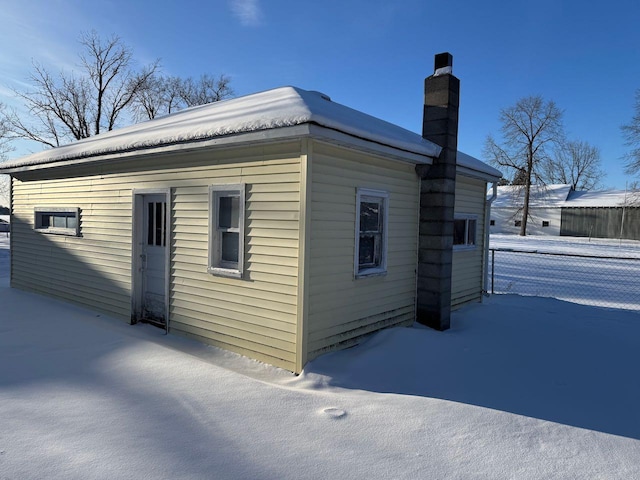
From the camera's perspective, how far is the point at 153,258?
6.49 m

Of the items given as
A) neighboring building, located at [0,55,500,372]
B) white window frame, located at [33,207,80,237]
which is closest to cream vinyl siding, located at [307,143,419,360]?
neighboring building, located at [0,55,500,372]

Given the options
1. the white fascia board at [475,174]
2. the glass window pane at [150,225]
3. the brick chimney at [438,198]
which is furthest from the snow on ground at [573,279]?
the glass window pane at [150,225]

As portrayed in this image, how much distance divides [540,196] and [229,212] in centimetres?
4135

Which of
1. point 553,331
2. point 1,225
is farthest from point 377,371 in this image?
point 1,225

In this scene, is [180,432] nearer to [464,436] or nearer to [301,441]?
[301,441]

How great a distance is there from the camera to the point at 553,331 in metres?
6.74

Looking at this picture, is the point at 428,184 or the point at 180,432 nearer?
the point at 180,432

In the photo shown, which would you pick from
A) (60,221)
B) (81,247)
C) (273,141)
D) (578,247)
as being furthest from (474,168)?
(578,247)

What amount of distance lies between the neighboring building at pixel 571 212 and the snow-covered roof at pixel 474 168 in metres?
30.5

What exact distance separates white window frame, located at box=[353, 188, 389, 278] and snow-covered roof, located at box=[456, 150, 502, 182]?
7.56 feet

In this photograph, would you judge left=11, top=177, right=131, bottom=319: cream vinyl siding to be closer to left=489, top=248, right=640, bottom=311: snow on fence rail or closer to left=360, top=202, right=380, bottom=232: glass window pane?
left=360, top=202, right=380, bottom=232: glass window pane

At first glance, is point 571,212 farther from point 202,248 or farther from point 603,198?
point 202,248

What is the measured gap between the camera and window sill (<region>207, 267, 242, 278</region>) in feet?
17.2

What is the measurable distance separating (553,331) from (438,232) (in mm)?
2521
